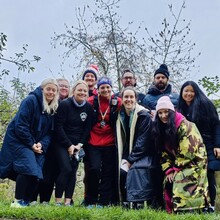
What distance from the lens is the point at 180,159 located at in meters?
5.34

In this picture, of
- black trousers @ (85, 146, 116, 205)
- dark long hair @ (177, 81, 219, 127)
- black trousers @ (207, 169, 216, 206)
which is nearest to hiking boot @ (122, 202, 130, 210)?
black trousers @ (85, 146, 116, 205)

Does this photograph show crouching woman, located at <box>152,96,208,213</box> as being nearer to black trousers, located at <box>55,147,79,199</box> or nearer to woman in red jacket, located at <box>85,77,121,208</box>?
woman in red jacket, located at <box>85,77,121,208</box>

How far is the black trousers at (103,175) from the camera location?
5926 mm

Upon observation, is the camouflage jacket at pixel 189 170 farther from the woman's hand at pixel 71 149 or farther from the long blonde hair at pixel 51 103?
the long blonde hair at pixel 51 103

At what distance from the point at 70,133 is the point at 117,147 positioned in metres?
0.75

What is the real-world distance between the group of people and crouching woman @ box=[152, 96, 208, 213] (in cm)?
1

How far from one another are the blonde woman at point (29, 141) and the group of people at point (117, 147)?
0.04ft

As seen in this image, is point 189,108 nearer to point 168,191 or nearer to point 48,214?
point 168,191

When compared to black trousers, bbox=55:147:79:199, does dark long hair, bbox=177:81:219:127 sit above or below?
above

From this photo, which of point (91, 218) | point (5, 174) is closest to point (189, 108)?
point (91, 218)

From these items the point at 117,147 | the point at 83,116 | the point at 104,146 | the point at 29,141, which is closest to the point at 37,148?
the point at 29,141

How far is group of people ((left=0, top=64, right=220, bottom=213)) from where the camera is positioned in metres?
5.27

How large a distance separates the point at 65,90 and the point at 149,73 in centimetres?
632

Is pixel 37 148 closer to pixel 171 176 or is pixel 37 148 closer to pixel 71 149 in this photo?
pixel 71 149
